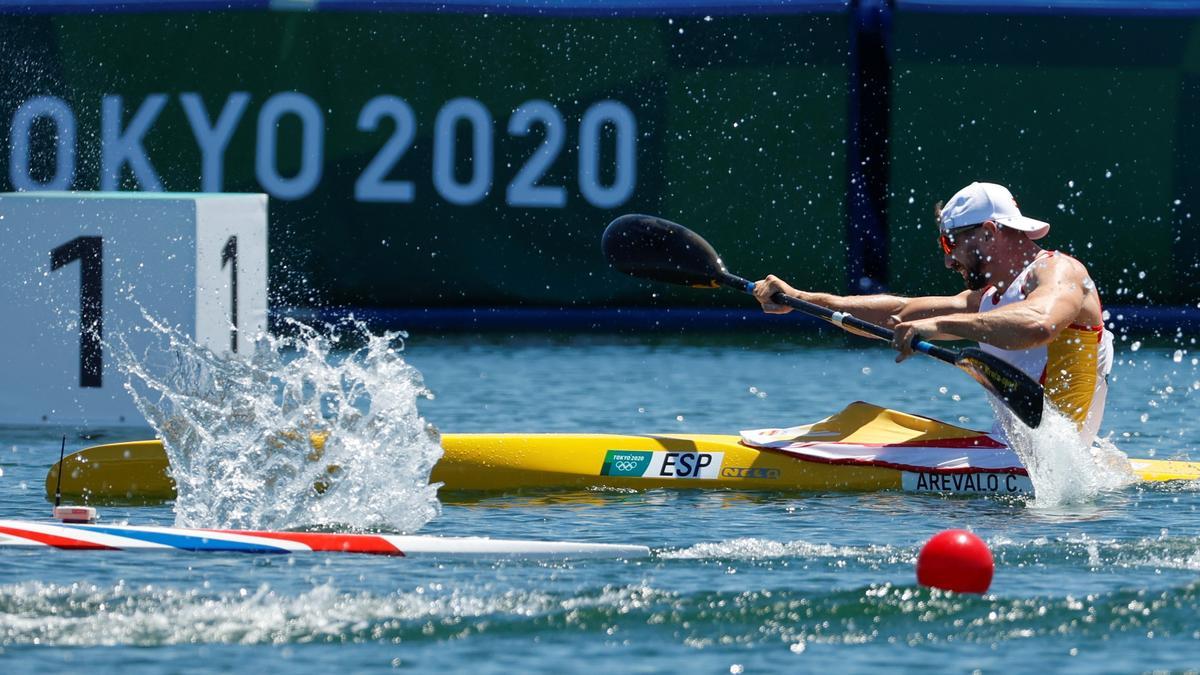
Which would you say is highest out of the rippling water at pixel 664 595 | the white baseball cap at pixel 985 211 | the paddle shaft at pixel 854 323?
the white baseball cap at pixel 985 211

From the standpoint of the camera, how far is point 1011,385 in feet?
26.5

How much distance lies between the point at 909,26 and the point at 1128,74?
131 cm

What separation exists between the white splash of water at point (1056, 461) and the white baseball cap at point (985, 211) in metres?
0.63

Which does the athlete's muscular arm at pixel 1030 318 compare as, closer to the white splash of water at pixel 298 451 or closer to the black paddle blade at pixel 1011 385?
the black paddle blade at pixel 1011 385

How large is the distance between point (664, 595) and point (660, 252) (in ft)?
11.1

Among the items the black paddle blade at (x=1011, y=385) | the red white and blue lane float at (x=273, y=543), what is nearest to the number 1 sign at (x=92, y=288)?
the red white and blue lane float at (x=273, y=543)

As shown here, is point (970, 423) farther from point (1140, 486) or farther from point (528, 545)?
point (528, 545)

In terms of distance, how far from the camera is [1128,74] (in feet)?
45.7

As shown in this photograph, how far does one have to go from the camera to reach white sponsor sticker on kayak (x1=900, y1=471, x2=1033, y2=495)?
8312 mm

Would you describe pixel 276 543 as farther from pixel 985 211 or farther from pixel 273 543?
pixel 985 211

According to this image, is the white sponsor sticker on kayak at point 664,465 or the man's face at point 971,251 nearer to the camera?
the man's face at point 971,251

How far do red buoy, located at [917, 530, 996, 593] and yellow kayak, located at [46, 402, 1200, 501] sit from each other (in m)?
2.08

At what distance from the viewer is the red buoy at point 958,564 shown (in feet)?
20.5

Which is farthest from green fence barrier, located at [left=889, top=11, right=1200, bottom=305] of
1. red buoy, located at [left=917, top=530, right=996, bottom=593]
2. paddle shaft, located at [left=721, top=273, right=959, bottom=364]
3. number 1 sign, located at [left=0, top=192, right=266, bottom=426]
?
red buoy, located at [left=917, top=530, right=996, bottom=593]
